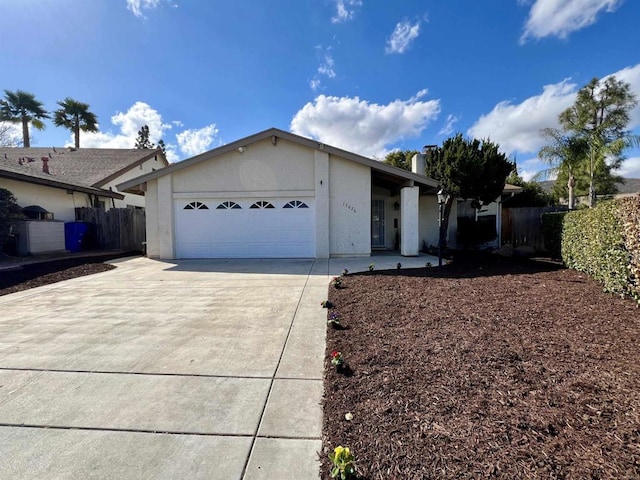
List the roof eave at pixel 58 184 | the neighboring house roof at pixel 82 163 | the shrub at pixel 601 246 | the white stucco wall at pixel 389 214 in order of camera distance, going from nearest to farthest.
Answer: the shrub at pixel 601 246 < the roof eave at pixel 58 184 < the white stucco wall at pixel 389 214 < the neighboring house roof at pixel 82 163

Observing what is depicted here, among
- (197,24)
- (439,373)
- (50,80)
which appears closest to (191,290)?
(439,373)

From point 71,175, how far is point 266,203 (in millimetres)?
14579

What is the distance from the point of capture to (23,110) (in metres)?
25.5

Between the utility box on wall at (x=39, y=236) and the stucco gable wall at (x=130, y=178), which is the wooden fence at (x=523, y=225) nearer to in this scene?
the utility box on wall at (x=39, y=236)

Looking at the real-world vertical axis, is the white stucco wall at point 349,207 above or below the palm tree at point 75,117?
below

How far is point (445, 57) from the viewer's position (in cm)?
1030

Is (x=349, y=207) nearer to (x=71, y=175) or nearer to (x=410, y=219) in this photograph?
(x=410, y=219)

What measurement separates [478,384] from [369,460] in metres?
1.38

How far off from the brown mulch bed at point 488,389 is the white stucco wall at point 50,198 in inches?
607

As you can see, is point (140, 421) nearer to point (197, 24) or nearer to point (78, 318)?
point (78, 318)

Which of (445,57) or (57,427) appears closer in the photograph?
(57,427)

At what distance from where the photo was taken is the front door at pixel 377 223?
13828mm

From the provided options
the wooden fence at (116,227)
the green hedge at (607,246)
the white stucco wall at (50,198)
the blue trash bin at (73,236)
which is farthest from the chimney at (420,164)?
the white stucco wall at (50,198)

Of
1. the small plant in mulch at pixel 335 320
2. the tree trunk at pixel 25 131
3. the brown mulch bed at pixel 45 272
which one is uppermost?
the tree trunk at pixel 25 131
